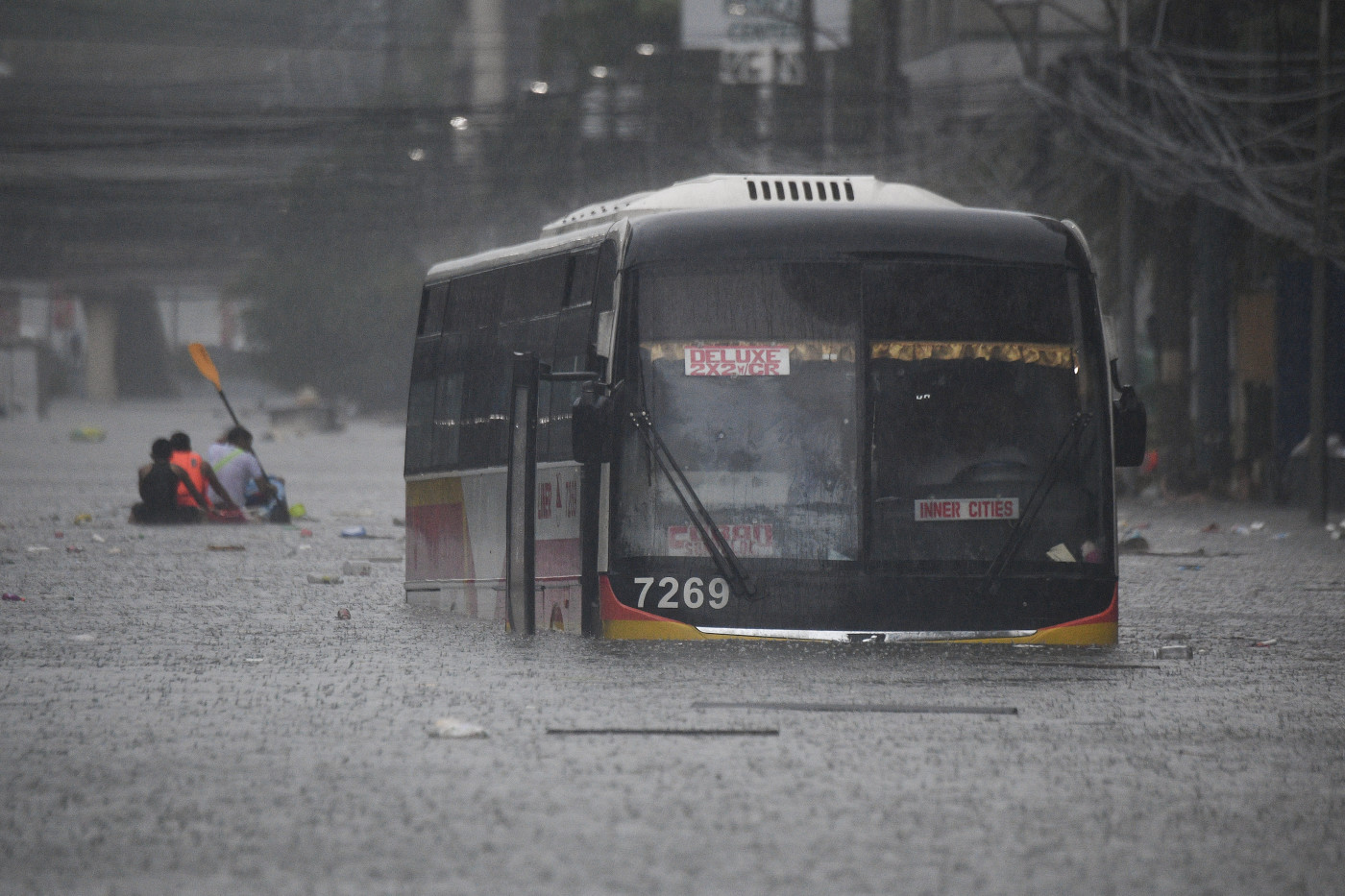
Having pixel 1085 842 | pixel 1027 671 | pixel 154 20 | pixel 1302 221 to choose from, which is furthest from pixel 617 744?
pixel 154 20

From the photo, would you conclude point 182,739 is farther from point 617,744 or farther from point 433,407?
point 433,407

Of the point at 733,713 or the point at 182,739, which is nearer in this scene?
the point at 182,739

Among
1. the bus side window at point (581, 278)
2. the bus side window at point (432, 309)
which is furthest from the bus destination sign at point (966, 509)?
the bus side window at point (432, 309)

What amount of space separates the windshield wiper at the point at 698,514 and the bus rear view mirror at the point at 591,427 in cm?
16

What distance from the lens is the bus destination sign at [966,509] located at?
11.9 m

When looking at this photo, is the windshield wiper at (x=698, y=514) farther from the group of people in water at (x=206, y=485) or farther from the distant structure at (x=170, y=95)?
the distant structure at (x=170, y=95)

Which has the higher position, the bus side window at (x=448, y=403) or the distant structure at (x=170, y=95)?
the distant structure at (x=170, y=95)

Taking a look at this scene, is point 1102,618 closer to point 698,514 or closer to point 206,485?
point 698,514

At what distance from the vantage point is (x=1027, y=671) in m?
11.4

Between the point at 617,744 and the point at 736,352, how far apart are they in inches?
150

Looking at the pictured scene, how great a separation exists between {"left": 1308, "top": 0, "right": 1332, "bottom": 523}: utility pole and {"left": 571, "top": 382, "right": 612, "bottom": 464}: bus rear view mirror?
51.3 ft

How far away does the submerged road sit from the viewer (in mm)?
6277

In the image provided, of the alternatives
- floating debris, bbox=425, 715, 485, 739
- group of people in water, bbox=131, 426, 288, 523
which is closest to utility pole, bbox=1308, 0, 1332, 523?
group of people in water, bbox=131, 426, 288, 523

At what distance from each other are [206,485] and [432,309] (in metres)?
10.6
